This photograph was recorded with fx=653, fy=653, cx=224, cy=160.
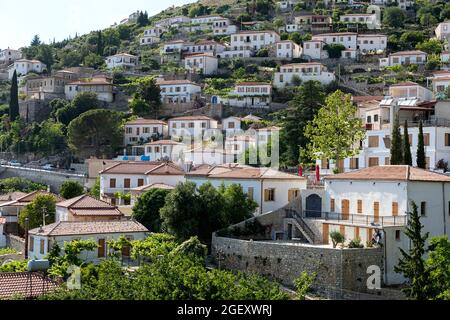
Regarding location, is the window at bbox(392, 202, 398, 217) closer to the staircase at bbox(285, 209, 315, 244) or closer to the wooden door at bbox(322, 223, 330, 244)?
the wooden door at bbox(322, 223, 330, 244)

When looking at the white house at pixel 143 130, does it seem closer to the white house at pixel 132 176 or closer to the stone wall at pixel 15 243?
the white house at pixel 132 176

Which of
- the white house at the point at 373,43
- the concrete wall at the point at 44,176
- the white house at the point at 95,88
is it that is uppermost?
the white house at the point at 373,43

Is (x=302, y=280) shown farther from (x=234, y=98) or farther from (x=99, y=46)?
(x=99, y=46)

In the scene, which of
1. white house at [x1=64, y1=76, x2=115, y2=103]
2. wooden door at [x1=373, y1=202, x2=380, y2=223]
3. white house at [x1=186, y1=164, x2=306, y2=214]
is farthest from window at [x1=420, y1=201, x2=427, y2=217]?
white house at [x1=64, y1=76, x2=115, y2=103]

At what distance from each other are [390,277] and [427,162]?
1412 centimetres

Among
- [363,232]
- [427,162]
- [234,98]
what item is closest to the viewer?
[363,232]

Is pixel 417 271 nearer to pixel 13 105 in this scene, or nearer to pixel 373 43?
pixel 13 105

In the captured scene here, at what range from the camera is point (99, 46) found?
401 ft

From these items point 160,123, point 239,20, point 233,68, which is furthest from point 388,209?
point 239,20

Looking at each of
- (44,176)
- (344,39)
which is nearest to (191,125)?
(44,176)

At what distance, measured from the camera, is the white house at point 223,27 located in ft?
376

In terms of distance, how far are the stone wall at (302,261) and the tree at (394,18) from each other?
8457cm

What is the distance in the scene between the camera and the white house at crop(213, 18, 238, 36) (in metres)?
115

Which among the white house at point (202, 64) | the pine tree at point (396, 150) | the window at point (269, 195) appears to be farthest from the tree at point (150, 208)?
the white house at point (202, 64)
